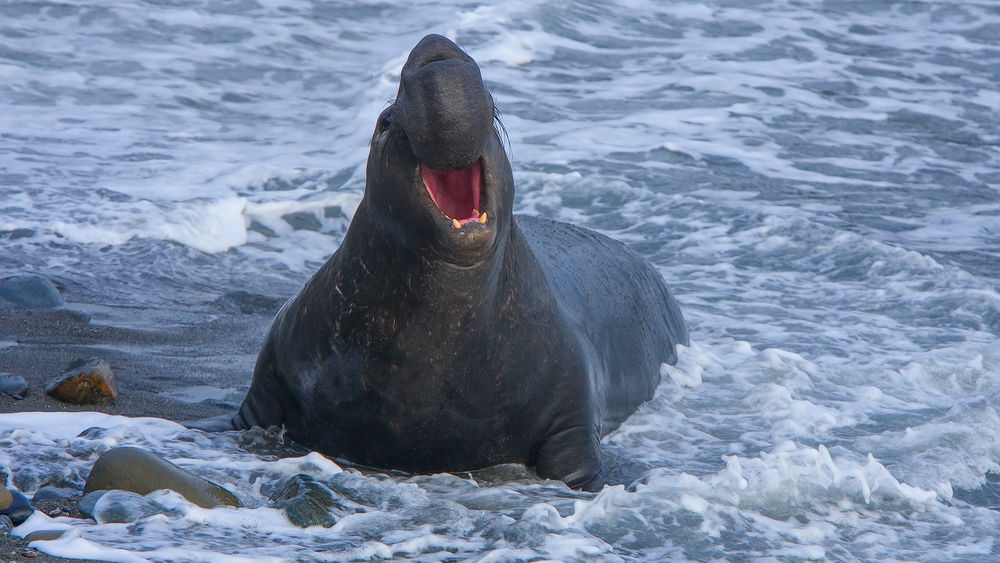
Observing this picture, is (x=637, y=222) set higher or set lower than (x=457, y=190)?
lower

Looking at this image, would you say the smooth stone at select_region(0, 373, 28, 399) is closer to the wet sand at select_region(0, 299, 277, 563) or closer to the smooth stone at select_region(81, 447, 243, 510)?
the wet sand at select_region(0, 299, 277, 563)

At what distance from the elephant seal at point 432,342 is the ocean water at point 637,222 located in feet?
0.57

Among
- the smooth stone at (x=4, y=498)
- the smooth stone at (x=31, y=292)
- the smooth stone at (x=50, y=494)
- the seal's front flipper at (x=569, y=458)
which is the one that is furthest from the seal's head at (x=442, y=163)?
the smooth stone at (x=31, y=292)

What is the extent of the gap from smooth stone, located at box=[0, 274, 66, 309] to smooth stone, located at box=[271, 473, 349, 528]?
3.02 m

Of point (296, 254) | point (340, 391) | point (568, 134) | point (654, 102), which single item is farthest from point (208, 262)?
point (654, 102)

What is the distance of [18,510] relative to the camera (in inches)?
141

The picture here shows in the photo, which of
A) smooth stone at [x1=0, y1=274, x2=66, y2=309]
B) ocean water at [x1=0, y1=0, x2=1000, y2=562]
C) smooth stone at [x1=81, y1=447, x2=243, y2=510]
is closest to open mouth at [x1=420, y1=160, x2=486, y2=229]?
ocean water at [x1=0, y1=0, x2=1000, y2=562]

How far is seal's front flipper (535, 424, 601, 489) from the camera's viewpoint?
179 inches

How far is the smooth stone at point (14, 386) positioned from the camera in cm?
503

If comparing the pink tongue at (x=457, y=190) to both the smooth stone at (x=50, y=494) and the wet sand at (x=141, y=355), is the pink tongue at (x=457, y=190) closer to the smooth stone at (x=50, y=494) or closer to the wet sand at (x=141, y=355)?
the smooth stone at (x=50, y=494)

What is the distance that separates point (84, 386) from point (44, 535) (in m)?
1.79

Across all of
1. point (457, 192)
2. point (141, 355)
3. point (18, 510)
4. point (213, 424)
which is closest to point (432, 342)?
point (457, 192)

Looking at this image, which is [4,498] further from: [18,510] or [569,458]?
[569,458]

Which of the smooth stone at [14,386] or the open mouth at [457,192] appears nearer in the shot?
the open mouth at [457,192]
